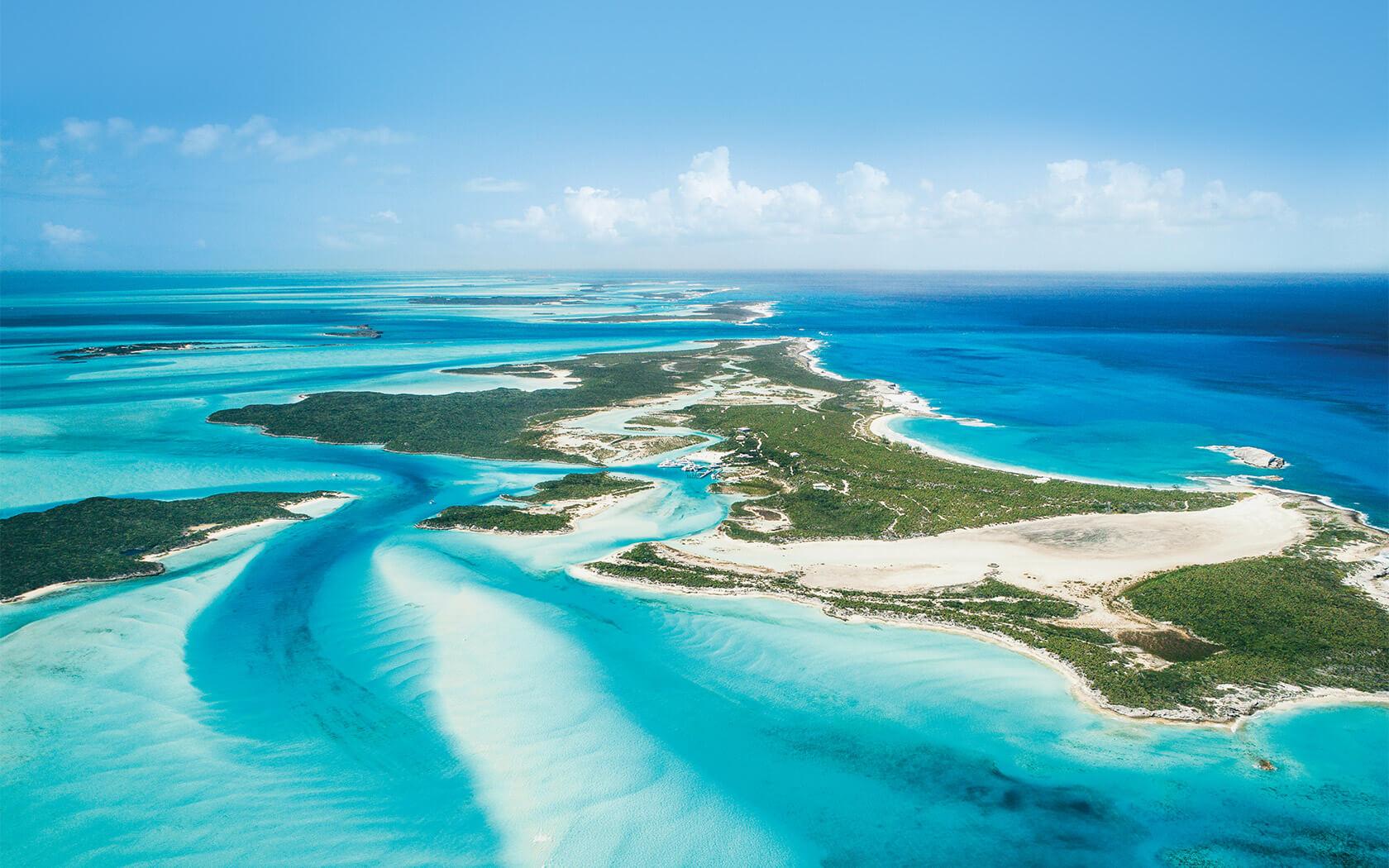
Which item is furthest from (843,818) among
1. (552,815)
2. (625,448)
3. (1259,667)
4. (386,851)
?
(625,448)

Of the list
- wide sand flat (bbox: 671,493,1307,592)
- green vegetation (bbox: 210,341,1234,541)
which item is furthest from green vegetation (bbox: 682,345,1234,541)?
wide sand flat (bbox: 671,493,1307,592)

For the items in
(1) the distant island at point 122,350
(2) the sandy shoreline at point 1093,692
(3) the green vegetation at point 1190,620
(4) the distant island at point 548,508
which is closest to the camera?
(2) the sandy shoreline at point 1093,692

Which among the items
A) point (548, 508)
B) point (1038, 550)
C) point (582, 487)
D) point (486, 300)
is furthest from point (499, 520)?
point (486, 300)

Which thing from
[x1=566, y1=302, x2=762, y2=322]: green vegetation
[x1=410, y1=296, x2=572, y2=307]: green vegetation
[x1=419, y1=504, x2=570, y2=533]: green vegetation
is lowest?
[x1=419, y1=504, x2=570, y2=533]: green vegetation

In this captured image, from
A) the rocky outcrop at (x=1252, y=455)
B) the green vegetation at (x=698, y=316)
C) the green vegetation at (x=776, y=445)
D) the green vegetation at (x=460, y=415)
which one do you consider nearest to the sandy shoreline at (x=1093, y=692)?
the green vegetation at (x=776, y=445)

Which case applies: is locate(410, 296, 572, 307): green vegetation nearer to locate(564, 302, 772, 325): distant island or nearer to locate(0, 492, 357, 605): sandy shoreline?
locate(564, 302, 772, 325): distant island

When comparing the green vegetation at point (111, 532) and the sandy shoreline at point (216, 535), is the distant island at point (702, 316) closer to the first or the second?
the sandy shoreline at point (216, 535)

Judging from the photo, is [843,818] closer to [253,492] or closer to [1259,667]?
[1259,667]
